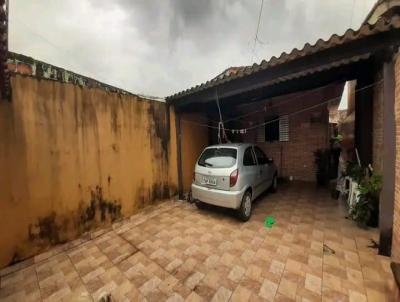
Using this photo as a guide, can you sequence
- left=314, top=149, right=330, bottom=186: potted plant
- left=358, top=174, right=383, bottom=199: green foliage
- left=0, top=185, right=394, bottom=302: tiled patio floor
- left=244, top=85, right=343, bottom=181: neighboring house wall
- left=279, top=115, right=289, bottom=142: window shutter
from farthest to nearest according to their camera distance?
left=279, top=115, right=289, bottom=142: window shutter < left=244, top=85, right=343, bottom=181: neighboring house wall < left=314, top=149, right=330, bottom=186: potted plant < left=358, top=174, right=383, bottom=199: green foliage < left=0, top=185, right=394, bottom=302: tiled patio floor

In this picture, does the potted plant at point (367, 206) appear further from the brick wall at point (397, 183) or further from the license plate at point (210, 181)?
the license plate at point (210, 181)

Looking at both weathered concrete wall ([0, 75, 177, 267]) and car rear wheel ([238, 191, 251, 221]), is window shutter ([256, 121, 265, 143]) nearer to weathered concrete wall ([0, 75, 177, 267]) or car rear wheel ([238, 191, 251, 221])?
car rear wheel ([238, 191, 251, 221])

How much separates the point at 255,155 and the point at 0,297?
16.7 ft

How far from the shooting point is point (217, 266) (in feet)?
8.58

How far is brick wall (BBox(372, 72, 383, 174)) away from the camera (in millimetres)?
3363

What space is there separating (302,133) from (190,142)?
468cm

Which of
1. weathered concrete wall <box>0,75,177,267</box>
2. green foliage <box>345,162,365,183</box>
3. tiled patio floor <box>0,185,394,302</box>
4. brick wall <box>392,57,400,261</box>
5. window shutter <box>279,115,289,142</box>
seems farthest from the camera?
window shutter <box>279,115,289,142</box>

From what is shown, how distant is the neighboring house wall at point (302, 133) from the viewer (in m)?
7.05

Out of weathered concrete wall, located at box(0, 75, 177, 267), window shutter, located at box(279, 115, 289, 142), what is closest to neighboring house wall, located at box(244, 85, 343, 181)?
window shutter, located at box(279, 115, 289, 142)

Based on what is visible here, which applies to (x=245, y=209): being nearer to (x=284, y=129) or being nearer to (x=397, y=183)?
(x=397, y=183)

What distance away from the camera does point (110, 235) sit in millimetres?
3633

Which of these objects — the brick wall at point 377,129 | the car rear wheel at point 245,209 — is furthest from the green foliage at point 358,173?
the car rear wheel at point 245,209

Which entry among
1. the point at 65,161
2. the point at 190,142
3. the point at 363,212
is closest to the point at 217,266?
the point at 363,212

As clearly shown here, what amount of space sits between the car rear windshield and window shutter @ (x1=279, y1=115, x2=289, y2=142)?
4527mm
